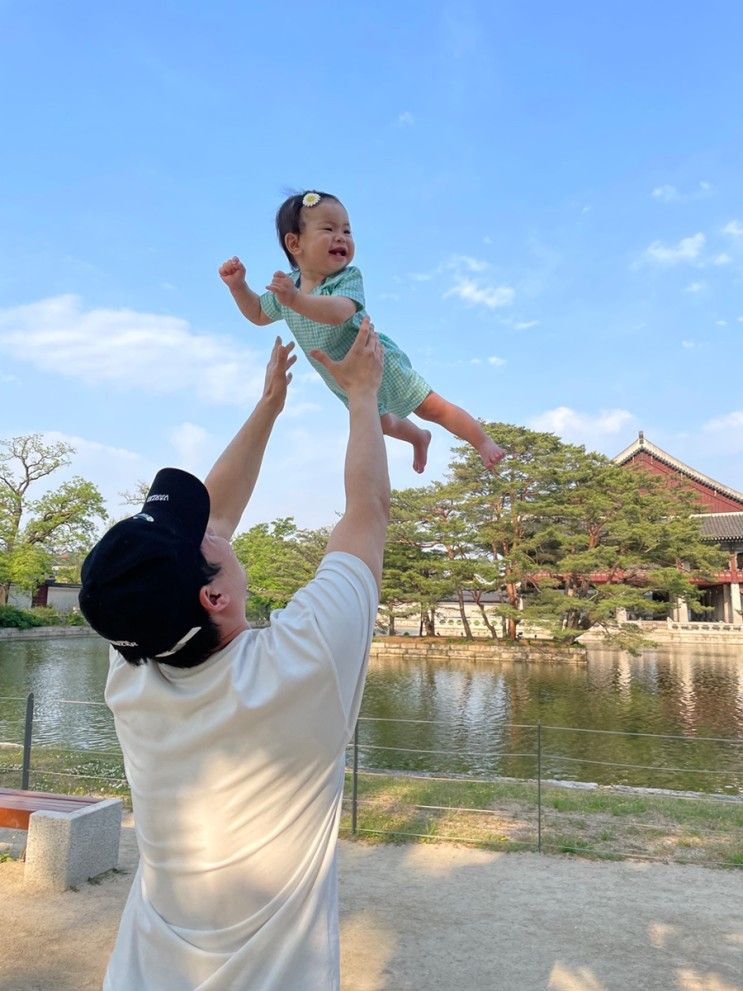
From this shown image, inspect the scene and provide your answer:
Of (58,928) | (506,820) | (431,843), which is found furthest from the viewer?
(506,820)

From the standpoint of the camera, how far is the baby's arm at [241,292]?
1.86 m

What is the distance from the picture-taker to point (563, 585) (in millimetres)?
22562

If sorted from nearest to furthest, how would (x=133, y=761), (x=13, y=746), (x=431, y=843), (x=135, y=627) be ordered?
(x=135, y=627) < (x=133, y=761) < (x=431, y=843) < (x=13, y=746)

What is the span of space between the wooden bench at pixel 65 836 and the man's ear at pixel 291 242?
10.9ft

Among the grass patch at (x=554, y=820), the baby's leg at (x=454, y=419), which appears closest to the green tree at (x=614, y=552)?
the grass patch at (x=554, y=820)

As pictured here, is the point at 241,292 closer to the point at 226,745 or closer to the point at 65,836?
the point at 226,745

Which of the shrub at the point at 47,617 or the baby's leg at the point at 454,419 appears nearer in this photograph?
the baby's leg at the point at 454,419

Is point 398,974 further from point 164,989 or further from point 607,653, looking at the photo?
point 607,653

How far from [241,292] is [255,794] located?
1332 mm

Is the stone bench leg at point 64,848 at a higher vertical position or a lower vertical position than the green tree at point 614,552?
lower

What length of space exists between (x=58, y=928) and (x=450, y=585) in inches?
718

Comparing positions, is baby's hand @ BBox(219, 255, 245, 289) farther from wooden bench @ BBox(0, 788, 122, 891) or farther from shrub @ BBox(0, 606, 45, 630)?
shrub @ BBox(0, 606, 45, 630)

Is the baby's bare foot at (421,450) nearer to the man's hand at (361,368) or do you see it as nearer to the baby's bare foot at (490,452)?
the baby's bare foot at (490,452)

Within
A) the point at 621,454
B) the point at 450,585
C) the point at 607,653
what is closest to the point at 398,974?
the point at 450,585
